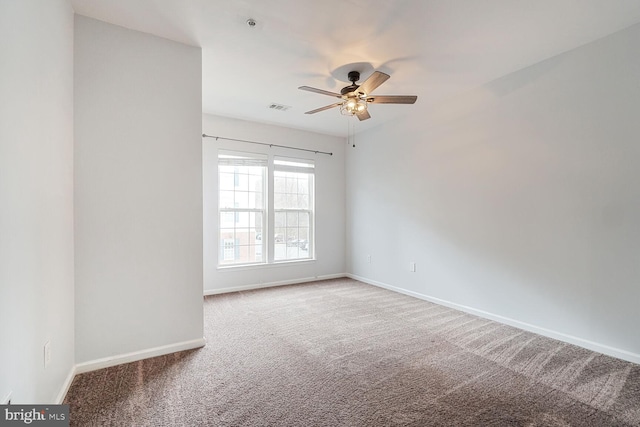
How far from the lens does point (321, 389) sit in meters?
2.11

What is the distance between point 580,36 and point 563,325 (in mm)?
2731

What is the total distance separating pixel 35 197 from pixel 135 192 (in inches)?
36.3

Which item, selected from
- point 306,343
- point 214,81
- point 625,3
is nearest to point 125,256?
point 306,343

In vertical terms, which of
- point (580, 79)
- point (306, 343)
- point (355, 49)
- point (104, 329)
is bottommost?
point (306, 343)

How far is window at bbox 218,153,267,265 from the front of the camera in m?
4.78

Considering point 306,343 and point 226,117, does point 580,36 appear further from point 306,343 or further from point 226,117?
point 226,117

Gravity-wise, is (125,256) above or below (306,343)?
above

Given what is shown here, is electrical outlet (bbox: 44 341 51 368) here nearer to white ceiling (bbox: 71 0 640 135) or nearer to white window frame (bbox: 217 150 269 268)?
white ceiling (bbox: 71 0 640 135)

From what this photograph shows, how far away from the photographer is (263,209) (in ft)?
16.8

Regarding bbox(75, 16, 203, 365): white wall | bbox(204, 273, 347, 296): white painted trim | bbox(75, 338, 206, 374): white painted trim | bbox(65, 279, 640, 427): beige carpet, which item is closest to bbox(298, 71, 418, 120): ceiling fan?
bbox(75, 16, 203, 365): white wall

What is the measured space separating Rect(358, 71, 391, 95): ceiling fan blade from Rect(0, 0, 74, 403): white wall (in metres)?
2.29

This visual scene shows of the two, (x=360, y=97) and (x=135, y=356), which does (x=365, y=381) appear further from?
(x=360, y=97)

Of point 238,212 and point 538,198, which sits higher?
point 538,198

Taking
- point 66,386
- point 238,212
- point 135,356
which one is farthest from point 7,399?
point 238,212
